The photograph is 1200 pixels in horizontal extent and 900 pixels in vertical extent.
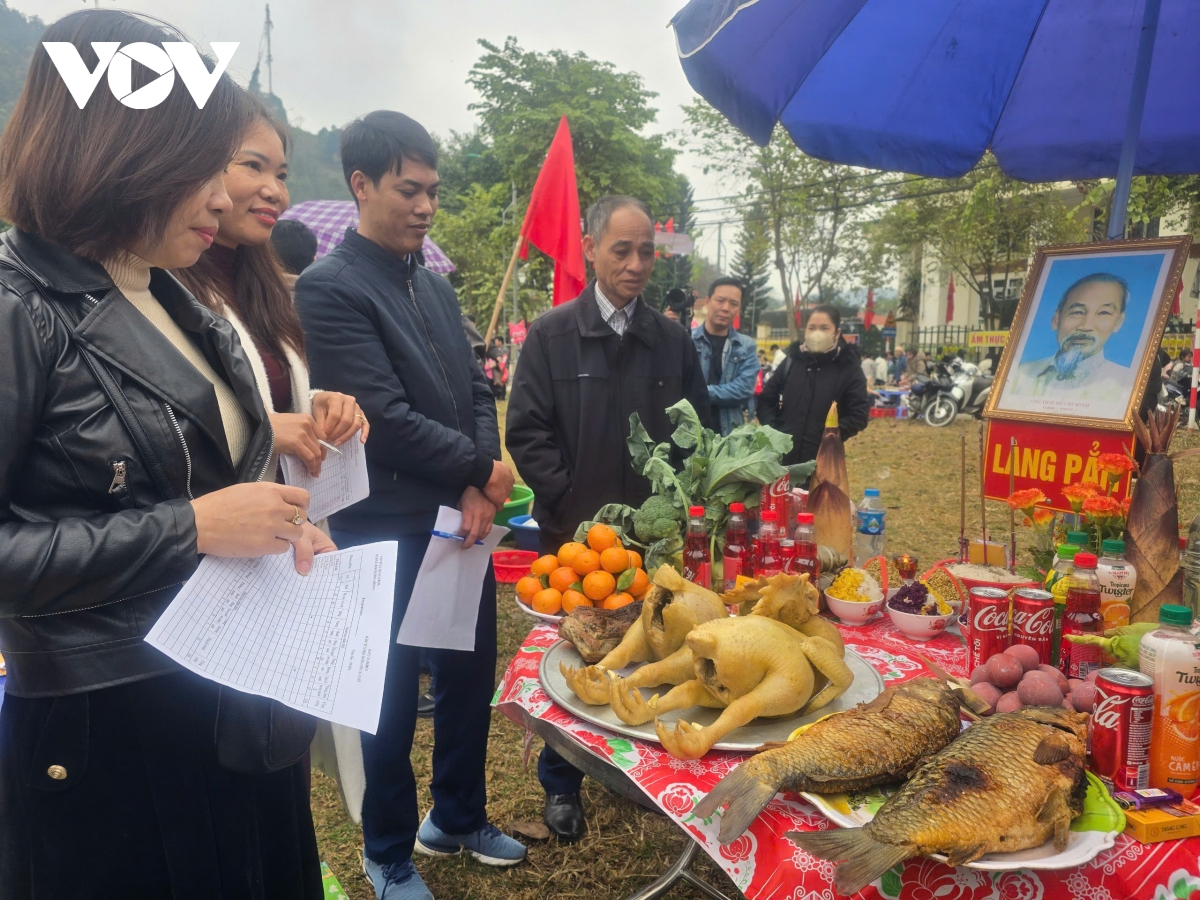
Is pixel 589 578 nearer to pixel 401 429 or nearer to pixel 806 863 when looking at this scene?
pixel 401 429

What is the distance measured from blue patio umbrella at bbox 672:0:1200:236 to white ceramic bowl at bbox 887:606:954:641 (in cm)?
167

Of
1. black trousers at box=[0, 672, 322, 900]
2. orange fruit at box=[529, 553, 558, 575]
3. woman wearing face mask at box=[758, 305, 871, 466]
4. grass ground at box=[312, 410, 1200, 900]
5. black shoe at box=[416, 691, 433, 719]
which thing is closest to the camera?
black trousers at box=[0, 672, 322, 900]

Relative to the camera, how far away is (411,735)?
240 centimetres

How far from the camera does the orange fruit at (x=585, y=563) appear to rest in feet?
6.83

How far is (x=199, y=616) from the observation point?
3.53 ft

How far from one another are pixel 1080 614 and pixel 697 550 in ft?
3.08

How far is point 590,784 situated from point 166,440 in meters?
2.53

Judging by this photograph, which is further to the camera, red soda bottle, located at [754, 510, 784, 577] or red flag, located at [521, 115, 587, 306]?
red flag, located at [521, 115, 587, 306]

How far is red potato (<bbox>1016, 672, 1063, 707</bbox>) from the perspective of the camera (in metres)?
1.33

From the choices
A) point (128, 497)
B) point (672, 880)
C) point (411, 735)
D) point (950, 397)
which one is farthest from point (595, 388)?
point (950, 397)

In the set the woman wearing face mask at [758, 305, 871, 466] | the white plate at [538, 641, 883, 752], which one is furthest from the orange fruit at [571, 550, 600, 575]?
the woman wearing face mask at [758, 305, 871, 466]

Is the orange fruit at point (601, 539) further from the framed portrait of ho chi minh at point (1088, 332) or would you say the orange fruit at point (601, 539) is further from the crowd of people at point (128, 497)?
the framed portrait of ho chi minh at point (1088, 332)

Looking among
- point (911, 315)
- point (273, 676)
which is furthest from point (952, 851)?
point (911, 315)

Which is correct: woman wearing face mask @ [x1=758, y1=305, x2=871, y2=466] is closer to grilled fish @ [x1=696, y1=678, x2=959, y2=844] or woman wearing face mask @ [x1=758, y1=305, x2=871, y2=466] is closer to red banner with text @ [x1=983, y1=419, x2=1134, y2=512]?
red banner with text @ [x1=983, y1=419, x2=1134, y2=512]
